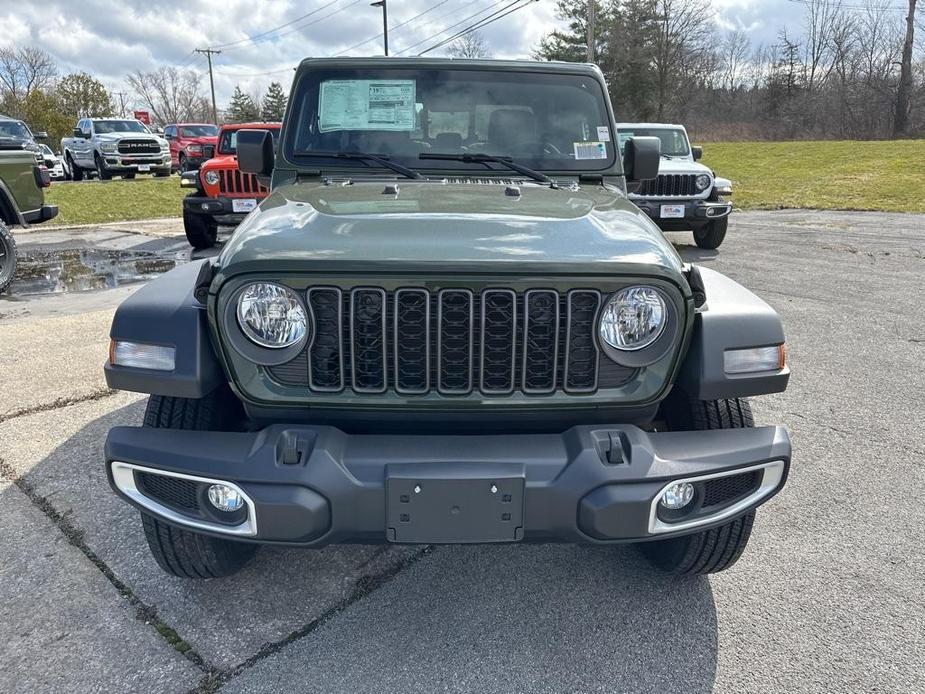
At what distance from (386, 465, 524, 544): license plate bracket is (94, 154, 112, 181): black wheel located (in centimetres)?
2373

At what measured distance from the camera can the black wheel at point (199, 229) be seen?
32.8 feet

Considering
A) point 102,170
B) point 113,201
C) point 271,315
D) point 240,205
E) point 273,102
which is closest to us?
point 271,315

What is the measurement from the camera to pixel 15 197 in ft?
25.5

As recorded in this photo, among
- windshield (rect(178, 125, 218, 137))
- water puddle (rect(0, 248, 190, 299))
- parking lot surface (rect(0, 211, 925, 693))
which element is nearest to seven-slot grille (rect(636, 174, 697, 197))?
water puddle (rect(0, 248, 190, 299))

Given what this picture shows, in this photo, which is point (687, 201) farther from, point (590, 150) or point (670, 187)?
point (590, 150)

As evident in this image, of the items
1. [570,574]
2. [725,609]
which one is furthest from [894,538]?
[570,574]

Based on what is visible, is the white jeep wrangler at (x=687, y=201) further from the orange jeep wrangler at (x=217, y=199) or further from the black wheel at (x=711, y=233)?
the orange jeep wrangler at (x=217, y=199)

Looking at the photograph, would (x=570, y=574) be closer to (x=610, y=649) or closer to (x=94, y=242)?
(x=610, y=649)

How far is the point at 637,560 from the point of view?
2.71 meters

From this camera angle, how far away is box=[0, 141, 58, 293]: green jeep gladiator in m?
7.29

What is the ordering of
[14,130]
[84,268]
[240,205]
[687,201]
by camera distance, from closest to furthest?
[84,268]
[240,205]
[687,201]
[14,130]

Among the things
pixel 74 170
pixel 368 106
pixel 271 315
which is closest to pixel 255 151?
pixel 368 106

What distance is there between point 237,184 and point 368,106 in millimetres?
7606

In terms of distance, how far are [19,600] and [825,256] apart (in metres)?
10.3
